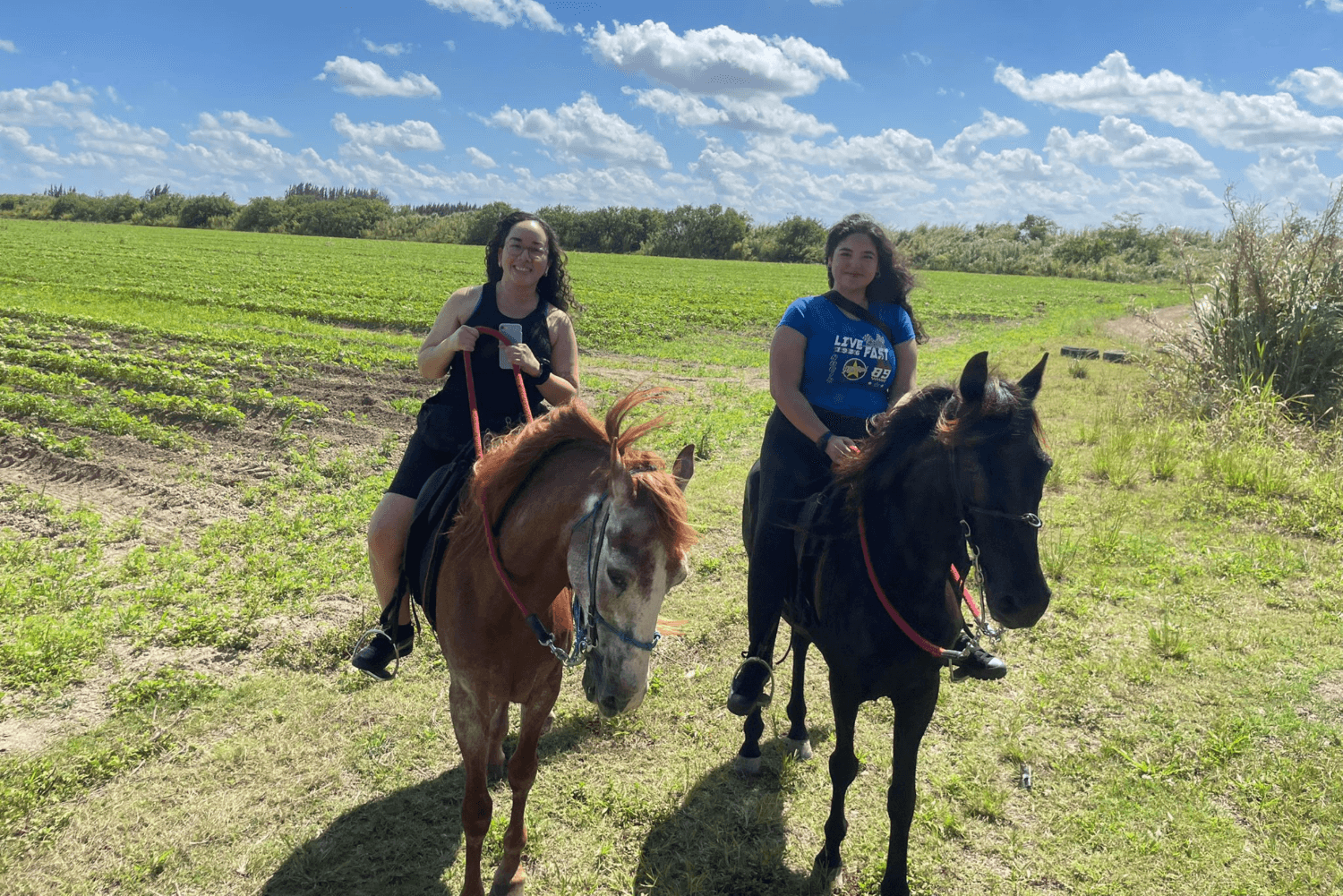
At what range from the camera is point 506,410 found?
135 inches

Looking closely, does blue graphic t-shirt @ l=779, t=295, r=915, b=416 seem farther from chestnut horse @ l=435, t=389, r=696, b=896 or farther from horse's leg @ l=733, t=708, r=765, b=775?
horse's leg @ l=733, t=708, r=765, b=775

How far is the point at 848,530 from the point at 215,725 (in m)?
3.71

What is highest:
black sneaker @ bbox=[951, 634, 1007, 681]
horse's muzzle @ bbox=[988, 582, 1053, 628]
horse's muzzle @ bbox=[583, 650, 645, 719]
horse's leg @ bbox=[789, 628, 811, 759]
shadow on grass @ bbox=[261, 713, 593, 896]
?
horse's muzzle @ bbox=[988, 582, 1053, 628]

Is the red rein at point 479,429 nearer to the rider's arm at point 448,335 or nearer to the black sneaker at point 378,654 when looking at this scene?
the rider's arm at point 448,335

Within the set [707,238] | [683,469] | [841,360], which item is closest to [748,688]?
[683,469]

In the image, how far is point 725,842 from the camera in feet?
11.3

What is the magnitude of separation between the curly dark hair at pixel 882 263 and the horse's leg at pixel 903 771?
175 centimetres

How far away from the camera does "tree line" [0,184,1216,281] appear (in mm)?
57688

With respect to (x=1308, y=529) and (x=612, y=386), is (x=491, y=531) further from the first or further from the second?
(x=612, y=386)

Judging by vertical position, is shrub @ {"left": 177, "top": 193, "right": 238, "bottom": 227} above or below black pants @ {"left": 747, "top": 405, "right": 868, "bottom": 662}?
above

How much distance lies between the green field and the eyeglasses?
3.59 ft

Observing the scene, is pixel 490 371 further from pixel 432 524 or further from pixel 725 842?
pixel 725 842

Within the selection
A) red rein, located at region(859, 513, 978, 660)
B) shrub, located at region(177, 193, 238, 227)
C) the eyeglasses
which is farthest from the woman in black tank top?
shrub, located at region(177, 193, 238, 227)

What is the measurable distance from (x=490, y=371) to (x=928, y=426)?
1988 mm
